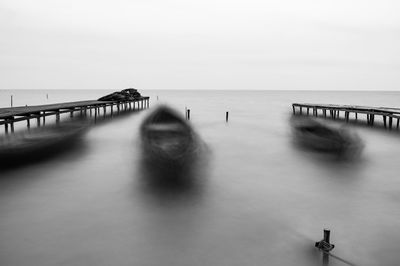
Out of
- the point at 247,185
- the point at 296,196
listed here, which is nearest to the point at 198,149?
the point at 247,185

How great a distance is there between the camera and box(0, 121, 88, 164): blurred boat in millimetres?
16270

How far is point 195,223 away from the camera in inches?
331

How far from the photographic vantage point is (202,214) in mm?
9039

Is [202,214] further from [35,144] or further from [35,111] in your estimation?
[35,111]

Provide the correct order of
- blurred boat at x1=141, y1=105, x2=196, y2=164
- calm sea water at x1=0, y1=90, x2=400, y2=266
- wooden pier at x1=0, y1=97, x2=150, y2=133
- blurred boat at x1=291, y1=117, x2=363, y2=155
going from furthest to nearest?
1. wooden pier at x1=0, y1=97, x2=150, y2=133
2. blurred boat at x1=291, y1=117, x2=363, y2=155
3. blurred boat at x1=141, y1=105, x2=196, y2=164
4. calm sea water at x1=0, y1=90, x2=400, y2=266

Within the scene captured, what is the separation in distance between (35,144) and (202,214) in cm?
1518

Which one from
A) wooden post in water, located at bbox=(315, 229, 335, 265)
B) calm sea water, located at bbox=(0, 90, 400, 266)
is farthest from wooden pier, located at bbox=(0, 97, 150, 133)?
wooden post in water, located at bbox=(315, 229, 335, 265)

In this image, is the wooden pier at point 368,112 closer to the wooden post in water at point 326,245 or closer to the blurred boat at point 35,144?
the wooden post in water at point 326,245

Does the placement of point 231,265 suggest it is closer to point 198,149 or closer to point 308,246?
point 308,246

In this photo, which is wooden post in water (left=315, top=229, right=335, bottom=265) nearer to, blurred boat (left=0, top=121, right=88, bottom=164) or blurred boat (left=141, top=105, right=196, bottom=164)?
blurred boat (left=141, top=105, right=196, bottom=164)

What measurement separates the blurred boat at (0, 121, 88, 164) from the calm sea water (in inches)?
75.8

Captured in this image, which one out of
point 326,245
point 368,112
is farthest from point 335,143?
point 326,245

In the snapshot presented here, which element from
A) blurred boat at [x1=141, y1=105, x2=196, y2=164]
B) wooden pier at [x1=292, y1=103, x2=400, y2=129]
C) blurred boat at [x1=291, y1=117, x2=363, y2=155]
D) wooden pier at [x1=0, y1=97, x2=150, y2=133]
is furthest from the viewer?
wooden pier at [x1=292, y1=103, x2=400, y2=129]

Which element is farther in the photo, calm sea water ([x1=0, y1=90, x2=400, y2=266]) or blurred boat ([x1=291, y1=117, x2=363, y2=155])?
blurred boat ([x1=291, y1=117, x2=363, y2=155])
